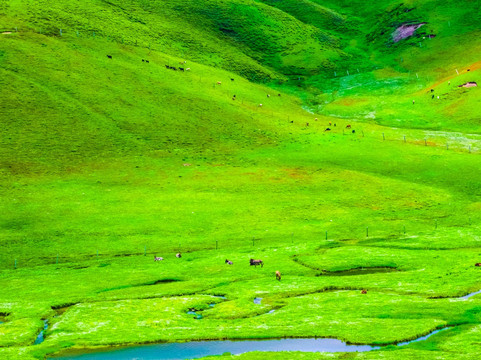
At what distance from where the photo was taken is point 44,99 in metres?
121

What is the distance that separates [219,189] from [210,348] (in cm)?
5562

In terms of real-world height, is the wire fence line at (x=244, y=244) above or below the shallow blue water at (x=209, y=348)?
above

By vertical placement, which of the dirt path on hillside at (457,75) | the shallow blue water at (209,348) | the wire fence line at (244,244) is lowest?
the shallow blue water at (209,348)

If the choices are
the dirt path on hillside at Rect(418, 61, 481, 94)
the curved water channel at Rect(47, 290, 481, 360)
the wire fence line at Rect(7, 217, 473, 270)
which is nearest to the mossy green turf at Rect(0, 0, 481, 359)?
the wire fence line at Rect(7, 217, 473, 270)

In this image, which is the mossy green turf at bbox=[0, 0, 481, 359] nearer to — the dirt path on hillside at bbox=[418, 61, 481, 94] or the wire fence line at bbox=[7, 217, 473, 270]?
the wire fence line at bbox=[7, 217, 473, 270]

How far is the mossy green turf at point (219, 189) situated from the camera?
168 ft

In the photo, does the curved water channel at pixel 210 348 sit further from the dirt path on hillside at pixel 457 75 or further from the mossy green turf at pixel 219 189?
the dirt path on hillside at pixel 457 75

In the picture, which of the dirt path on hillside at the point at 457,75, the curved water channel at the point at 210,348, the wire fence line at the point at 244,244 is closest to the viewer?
the curved water channel at the point at 210,348

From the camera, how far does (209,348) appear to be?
146 feet

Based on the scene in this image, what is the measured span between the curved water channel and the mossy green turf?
2.88ft

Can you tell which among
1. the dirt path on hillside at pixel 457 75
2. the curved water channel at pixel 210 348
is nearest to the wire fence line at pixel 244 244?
the curved water channel at pixel 210 348

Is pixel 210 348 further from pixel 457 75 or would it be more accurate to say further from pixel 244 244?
pixel 457 75

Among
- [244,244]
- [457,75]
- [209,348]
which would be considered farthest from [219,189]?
[457,75]

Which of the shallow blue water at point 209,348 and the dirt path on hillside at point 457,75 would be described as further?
the dirt path on hillside at point 457,75
